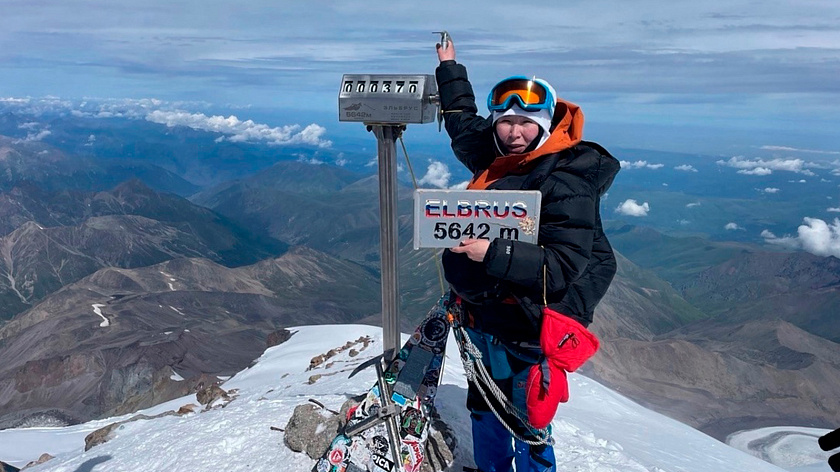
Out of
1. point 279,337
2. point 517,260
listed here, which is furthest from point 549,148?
point 279,337

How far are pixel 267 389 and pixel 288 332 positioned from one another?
705 inches

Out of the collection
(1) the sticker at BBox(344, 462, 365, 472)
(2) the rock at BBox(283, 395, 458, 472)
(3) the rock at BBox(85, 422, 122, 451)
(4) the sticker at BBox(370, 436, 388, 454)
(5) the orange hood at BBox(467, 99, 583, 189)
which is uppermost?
(5) the orange hood at BBox(467, 99, 583, 189)

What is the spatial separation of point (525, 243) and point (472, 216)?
57 centimetres

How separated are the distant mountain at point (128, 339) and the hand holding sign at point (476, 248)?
1486 inches

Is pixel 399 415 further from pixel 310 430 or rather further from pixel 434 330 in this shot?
pixel 310 430

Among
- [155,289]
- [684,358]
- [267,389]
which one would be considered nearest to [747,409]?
[684,358]

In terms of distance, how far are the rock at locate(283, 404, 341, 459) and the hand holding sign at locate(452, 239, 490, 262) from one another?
3518mm

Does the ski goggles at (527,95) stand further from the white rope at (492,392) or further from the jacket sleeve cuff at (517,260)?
the white rope at (492,392)

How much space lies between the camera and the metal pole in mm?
6582

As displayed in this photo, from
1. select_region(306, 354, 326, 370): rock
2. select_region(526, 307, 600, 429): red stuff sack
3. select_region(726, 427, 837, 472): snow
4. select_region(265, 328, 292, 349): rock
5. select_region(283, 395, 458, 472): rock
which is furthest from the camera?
select_region(726, 427, 837, 472): snow

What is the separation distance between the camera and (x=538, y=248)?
4.71m

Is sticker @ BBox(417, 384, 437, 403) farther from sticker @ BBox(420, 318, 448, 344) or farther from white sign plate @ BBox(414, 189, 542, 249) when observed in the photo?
white sign plate @ BBox(414, 189, 542, 249)

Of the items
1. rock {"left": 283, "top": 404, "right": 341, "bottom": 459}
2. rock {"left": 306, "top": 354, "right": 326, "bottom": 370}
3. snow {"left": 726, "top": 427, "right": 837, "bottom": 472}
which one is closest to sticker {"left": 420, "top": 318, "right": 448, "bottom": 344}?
rock {"left": 283, "top": 404, "right": 341, "bottom": 459}

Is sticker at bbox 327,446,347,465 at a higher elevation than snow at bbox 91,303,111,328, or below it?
higher
